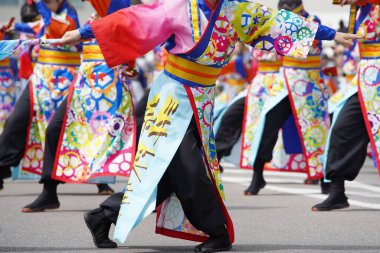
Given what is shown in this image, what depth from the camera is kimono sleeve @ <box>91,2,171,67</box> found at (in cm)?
627

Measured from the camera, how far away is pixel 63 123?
8852mm

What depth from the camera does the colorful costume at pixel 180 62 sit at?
20.7ft

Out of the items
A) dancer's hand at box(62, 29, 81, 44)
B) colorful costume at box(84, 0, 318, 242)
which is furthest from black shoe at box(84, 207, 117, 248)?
dancer's hand at box(62, 29, 81, 44)

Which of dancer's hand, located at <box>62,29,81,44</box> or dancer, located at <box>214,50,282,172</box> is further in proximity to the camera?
dancer, located at <box>214,50,282,172</box>

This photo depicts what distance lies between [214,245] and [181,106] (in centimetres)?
76

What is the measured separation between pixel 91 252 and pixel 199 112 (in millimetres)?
954

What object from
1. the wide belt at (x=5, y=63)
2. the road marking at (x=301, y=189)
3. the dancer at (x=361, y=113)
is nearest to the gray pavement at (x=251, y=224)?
the road marking at (x=301, y=189)

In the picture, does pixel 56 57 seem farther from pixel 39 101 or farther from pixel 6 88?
pixel 6 88

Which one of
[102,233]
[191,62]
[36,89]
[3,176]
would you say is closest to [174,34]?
[191,62]

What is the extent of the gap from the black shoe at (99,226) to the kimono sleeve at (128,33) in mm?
875

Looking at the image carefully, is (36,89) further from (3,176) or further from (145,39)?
(145,39)

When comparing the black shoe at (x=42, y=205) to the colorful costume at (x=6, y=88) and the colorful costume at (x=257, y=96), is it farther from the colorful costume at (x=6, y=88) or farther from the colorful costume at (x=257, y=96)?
the colorful costume at (x=6, y=88)

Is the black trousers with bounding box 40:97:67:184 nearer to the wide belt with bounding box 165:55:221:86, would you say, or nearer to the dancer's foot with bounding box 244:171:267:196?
the dancer's foot with bounding box 244:171:267:196

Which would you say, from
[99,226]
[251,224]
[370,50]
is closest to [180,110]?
[99,226]
